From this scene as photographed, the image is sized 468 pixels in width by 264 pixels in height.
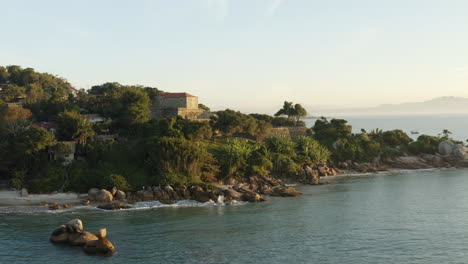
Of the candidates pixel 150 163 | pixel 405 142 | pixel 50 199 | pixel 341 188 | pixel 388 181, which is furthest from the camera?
pixel 405 142

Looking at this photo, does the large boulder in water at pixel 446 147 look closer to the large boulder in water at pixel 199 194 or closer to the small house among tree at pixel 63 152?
the large boulder in water at pixel 199 194

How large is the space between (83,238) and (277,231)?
1780 cm

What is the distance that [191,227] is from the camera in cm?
4141

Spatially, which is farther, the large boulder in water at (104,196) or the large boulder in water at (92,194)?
the large boulder in water at (92,194)

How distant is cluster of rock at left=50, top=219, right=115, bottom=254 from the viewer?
33.8m

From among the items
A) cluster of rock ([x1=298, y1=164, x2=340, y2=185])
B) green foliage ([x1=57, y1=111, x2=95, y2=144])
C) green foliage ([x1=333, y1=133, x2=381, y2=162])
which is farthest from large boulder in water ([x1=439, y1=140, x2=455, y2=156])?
green foliage ([x1=57, y1=111, x2=95, y2=144])

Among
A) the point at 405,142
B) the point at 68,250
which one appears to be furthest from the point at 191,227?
the point at 405,142

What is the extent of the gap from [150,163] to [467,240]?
4005 centimetres

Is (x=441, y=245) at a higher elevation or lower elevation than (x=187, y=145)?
lower

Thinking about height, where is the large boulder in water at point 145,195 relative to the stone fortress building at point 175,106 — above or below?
below

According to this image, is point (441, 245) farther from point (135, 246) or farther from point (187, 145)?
point (187, 145)

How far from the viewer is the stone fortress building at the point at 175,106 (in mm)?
87881

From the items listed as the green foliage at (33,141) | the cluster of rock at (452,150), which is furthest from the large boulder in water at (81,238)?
the cluster of rock at (452,150)

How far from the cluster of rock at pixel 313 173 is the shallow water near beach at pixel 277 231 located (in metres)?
11.7
